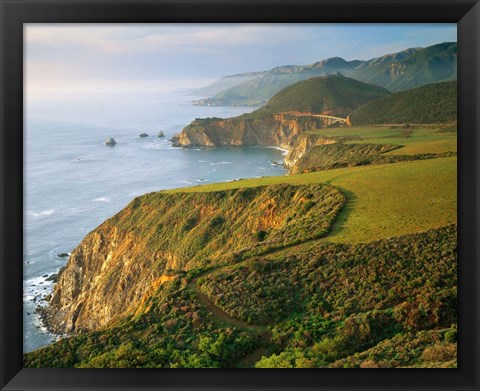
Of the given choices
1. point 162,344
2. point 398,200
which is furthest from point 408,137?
point 162,344

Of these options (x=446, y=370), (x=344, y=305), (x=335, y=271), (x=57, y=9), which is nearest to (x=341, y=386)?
(x=446, y=370)

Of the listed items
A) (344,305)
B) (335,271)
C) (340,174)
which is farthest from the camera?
(340,174)

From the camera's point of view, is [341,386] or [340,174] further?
[340,174]

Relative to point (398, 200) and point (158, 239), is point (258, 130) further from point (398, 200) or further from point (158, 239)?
point (398, 200)

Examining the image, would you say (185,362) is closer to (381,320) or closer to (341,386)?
(341,386)

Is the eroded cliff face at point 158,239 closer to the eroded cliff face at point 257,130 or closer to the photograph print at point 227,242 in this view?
the photograph print at point 227,242

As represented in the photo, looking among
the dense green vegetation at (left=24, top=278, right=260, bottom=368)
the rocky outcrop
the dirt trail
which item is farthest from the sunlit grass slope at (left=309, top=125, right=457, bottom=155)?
the dense green vegetation at (left=24, top=278, right=260, bottom=368)
